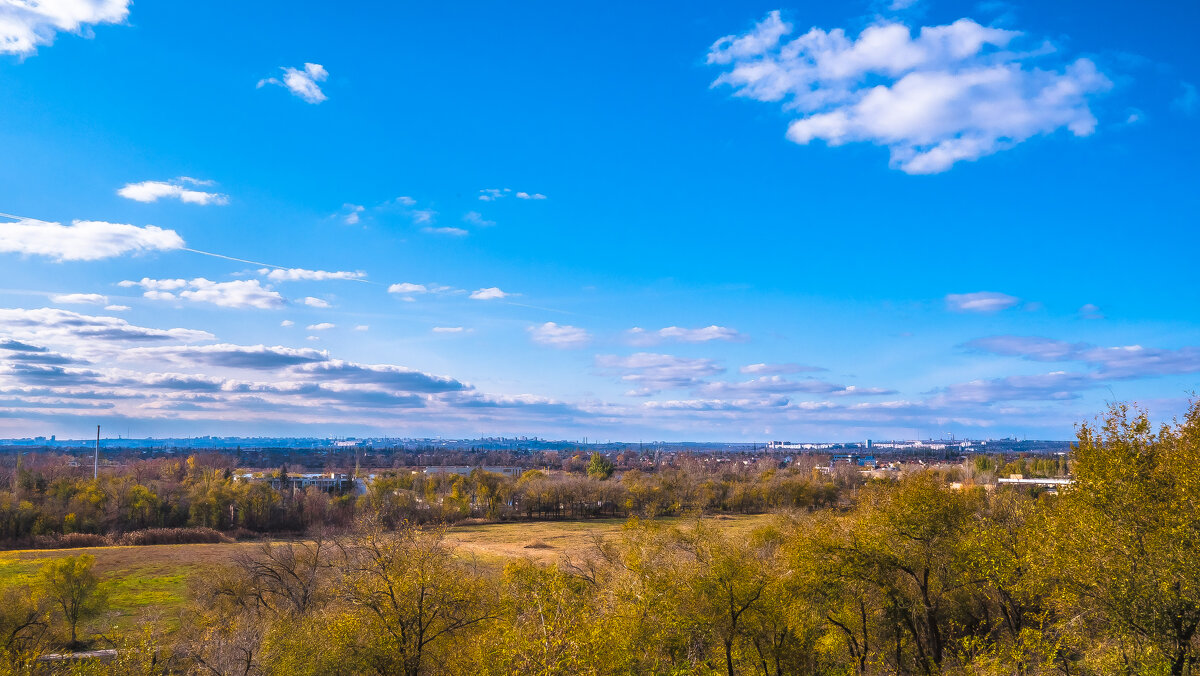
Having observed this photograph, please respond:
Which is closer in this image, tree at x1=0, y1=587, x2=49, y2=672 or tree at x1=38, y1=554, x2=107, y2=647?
tree at x1=0, y1=587, x2=49, y2=672

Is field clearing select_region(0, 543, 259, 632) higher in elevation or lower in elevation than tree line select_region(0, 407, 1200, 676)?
lower

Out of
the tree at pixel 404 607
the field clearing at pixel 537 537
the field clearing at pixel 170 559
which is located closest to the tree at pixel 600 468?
the field clearing at pixel 537 537

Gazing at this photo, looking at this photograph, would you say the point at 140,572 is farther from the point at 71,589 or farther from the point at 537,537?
the point at 537,537

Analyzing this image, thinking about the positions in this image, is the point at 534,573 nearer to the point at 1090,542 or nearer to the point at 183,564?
the point at 1090,542

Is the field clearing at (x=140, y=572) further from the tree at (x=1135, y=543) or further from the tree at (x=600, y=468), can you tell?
the tree at (x=600, y=468)

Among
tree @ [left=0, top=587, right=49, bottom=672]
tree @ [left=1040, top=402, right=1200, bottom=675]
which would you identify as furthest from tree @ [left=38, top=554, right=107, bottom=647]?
tree @ [left=1040, top=402, right=1200, bottom=675]

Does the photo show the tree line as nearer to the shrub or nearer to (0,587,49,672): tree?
(0,587,49,672): tree
